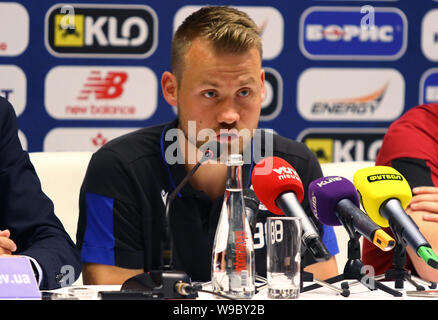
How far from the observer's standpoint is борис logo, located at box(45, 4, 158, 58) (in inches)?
131

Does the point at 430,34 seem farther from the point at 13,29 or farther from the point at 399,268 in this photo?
the point at 399,268

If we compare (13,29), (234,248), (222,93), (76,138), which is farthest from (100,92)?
(234,248)

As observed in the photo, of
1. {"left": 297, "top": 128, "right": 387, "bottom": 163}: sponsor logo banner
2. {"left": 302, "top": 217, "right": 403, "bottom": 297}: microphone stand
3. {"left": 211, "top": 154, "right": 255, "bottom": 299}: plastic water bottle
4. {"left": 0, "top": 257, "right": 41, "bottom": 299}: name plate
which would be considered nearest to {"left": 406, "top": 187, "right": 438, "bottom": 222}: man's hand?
{"left": 302, "top": 217, "right": 403, "bottom": 297}: microphone stand

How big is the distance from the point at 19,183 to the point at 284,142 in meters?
0.86

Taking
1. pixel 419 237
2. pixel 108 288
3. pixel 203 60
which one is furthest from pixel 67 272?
pixel 419 237

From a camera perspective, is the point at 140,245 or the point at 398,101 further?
the point at 398,101

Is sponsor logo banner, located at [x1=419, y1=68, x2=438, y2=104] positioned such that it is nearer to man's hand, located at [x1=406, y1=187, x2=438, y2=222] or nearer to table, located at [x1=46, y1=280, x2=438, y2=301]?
man's hand, located at [x1=406, y1=187, x2=438, y2=222]

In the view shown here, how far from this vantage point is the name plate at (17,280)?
1.37 m

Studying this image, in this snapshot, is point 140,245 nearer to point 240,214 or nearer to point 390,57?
point 240,214

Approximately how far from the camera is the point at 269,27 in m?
3.48

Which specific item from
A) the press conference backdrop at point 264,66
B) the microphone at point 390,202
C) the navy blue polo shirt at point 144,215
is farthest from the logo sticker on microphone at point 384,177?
the press conference backdrop at point 264,66

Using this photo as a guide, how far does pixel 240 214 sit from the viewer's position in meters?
1.52
